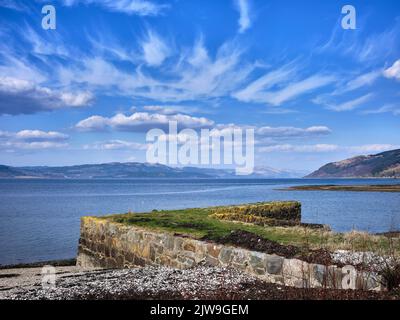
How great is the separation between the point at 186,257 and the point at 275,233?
119 inches

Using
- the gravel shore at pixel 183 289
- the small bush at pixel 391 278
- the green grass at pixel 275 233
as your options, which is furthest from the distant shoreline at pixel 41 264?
the small bush at pixel 391 278

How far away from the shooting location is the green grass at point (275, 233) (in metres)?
10.5

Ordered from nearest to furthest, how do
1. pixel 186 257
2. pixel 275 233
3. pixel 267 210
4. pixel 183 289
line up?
pixel 183 289 < pixel 186 257 < pixel 275 233 < pixel 267 210

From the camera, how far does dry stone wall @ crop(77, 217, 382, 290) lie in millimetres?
8148

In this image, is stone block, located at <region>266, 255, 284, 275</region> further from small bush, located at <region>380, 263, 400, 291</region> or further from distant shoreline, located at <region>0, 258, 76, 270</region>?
distant shoreline, located at <region>0, 258, 76, 270</region>

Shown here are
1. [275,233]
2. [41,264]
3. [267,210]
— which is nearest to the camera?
[275,233]

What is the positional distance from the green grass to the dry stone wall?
528 mm

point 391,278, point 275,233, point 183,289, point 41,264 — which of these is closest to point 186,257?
point 275,233

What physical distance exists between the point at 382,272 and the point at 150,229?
309 inches

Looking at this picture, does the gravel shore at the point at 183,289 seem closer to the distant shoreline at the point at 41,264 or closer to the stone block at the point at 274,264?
the stone block at the point at 274,264

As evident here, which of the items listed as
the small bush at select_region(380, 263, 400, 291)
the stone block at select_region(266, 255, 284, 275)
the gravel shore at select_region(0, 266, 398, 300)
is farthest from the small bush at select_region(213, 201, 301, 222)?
the small bush at select_region(380, 263, 400, 291)

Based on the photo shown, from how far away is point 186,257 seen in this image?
11.7 meters

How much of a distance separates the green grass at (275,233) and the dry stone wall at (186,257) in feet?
1.73

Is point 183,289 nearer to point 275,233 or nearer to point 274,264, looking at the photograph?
point 274,264
